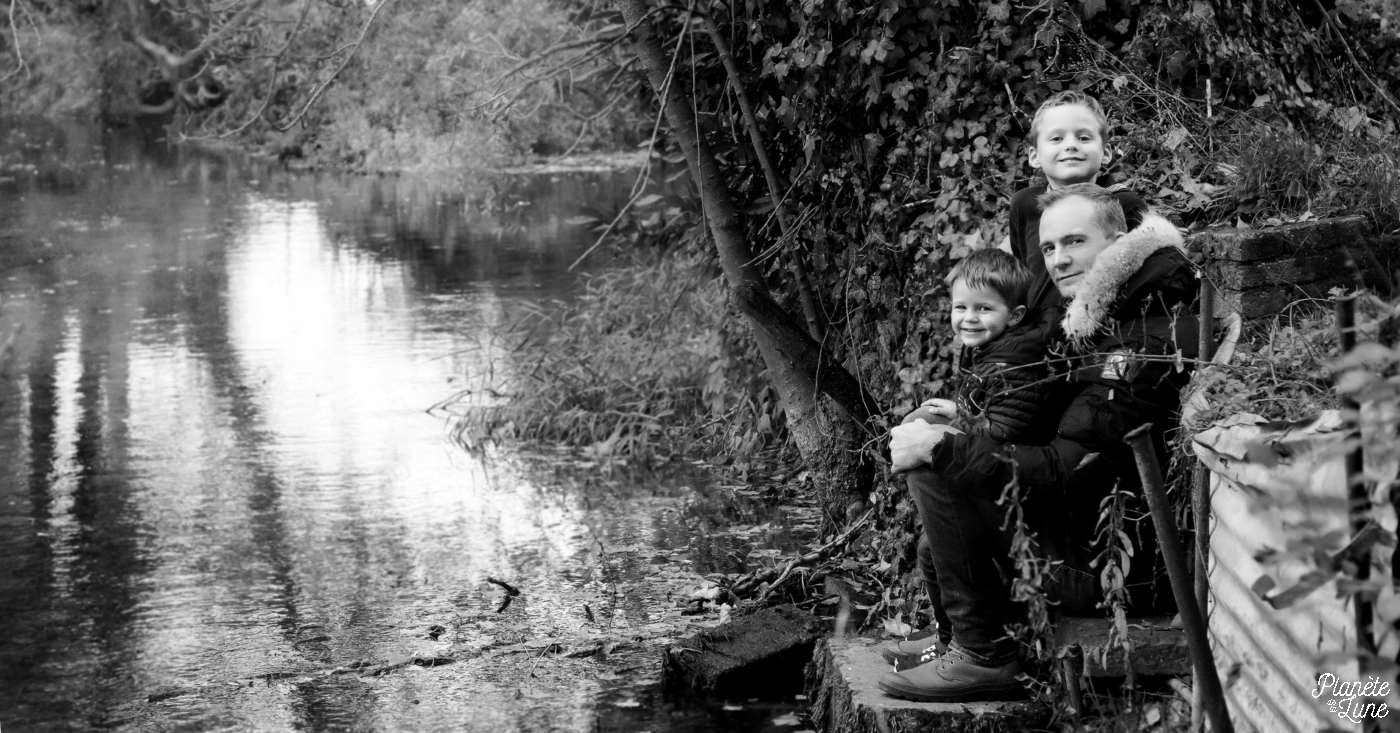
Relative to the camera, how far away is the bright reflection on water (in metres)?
5.34

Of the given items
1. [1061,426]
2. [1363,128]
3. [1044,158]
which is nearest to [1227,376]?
[1061,426]

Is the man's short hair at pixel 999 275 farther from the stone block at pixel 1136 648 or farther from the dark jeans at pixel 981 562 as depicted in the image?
the stone block at pixel 1136 648

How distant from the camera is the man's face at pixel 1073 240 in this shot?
414 centimetres

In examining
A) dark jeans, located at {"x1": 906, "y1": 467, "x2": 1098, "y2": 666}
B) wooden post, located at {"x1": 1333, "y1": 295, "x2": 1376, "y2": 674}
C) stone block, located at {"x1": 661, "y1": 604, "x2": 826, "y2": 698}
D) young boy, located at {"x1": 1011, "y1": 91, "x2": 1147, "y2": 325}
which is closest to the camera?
wooden post, located at {"x1": 1333, "y1": 295, "x2": 1376, "y2": 674}

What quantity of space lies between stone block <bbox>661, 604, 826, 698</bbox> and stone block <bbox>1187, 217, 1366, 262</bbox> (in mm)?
1847

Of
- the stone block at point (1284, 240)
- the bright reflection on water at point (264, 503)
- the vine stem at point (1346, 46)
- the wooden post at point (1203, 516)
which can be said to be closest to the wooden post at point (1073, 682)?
the wooden post at point (1203, 516)

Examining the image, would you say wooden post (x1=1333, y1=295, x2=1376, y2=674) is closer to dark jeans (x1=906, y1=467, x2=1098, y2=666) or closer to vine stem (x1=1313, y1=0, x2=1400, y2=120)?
dark jeans (x1=906, y1=467, x2=1098, y2=666)

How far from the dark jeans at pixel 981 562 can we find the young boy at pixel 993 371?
13cm

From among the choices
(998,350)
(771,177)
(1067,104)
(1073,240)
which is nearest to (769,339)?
(771,177)

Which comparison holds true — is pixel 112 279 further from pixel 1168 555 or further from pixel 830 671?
pixel 1168 555

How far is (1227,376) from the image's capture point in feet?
11.4

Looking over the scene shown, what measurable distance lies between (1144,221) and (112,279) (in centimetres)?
1358

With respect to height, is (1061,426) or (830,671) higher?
(1061,426)

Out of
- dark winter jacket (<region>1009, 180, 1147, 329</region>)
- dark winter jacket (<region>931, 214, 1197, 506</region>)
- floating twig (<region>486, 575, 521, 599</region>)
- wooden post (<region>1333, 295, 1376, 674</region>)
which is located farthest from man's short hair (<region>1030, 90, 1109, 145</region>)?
floating twig (<region>486, 575, 521, 599</region>)
